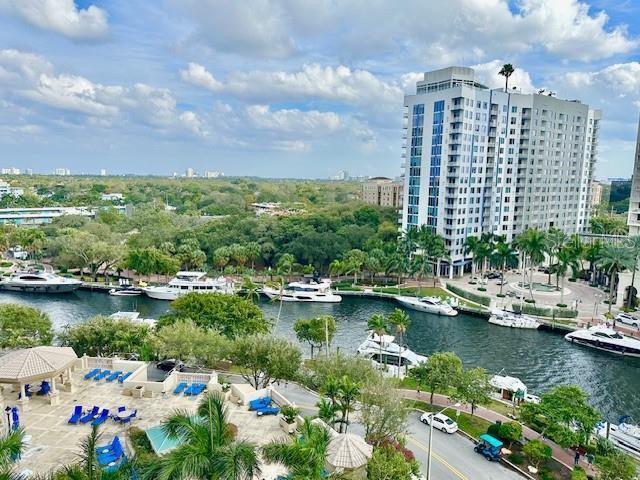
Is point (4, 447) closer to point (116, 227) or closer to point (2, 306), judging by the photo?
point (2, 306)

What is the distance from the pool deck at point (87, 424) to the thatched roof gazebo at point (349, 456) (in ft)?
15.2

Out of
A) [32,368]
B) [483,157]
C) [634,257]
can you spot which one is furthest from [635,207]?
[32,368]

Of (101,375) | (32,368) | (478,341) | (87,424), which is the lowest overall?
(478,341)

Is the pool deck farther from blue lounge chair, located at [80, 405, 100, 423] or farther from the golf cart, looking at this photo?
the golf cart

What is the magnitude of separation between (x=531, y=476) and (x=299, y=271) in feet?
234

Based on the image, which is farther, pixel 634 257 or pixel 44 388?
pixel 634 257

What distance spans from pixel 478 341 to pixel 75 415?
160 feet

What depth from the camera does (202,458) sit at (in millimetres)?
17781

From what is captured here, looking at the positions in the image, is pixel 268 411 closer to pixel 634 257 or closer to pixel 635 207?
pixel 634 257

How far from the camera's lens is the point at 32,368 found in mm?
33969

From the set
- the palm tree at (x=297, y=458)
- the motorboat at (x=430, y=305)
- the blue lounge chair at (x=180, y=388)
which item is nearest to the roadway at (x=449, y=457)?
the blue lounge chair at (x=180, y=388)

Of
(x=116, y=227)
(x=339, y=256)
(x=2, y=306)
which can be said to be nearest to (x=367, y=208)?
(x=339, y=256)

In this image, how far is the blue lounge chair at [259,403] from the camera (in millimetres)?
34156

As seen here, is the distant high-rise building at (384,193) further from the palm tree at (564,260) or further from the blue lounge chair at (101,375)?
the blue lounge chair at (101,375)
